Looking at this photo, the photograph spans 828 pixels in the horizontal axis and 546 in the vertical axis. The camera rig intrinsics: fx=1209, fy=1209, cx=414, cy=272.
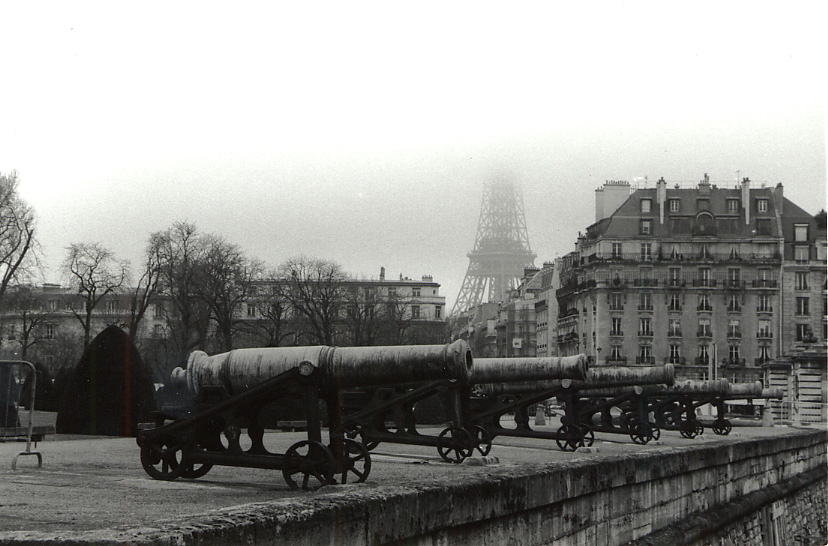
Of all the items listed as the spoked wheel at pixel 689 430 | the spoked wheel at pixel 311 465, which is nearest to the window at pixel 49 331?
the spoked wheel at pixel 689 430

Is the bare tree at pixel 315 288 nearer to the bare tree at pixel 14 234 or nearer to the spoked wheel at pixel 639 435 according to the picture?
the bare tree at pixel 14 234

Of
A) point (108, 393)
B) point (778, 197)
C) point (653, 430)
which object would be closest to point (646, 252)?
point (778, 197)

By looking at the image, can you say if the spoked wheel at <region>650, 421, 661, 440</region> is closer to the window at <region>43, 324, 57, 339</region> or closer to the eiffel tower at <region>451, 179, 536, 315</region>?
the eiffel tower at <region>451, 179, 536, 315</region>

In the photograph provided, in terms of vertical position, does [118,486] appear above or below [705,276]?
below

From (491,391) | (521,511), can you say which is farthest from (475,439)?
(521,511)

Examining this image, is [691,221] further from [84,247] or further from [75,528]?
[75,528]

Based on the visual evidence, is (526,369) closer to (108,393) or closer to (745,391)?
(108,393)

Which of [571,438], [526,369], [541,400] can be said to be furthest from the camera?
[541,400]
